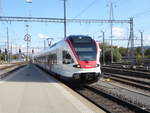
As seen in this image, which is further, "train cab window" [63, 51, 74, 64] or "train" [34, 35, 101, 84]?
"train cab window" [63, 51, 74, 64]

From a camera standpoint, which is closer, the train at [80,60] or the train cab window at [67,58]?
the train at [80,60]

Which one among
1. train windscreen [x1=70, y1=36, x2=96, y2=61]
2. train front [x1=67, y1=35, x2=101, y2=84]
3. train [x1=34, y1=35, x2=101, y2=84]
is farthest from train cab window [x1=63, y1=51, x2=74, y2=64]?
train windscreen [x1=70, y1=36, x2=96, y2=61]

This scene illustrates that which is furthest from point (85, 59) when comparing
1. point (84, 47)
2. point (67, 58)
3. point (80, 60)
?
point (67, 58)

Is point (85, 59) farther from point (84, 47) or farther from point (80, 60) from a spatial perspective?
point (84, 47)

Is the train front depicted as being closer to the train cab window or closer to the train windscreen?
the train windscreen

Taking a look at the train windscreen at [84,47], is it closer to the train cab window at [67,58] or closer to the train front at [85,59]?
the train front at [85,59]

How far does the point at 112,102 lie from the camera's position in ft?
41.2

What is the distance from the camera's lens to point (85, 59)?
670 inches

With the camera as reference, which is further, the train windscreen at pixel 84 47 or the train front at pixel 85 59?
the train windscreen at pixel 84 47

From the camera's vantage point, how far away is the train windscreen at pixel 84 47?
674 inches

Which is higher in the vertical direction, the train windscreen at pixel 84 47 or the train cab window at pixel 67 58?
the train windscreen at pixel 84 47

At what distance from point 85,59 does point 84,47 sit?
89 cm

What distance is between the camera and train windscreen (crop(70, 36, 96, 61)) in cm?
1712

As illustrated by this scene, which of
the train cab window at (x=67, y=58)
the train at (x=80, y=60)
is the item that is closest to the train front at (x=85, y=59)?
the train at (x=80, y=60)
